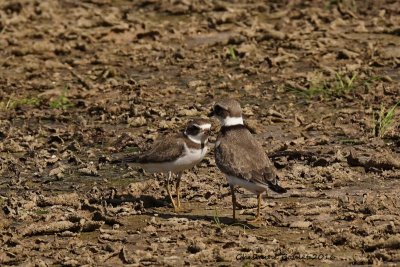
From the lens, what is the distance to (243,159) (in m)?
11.2

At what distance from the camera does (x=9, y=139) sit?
14.7 metres

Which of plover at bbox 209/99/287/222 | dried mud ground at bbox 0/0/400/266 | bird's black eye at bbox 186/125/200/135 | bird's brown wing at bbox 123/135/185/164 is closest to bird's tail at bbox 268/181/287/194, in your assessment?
plover at bbox 209/99/287/222

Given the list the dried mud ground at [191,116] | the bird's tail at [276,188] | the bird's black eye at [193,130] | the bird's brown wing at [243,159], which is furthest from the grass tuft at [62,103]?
the bird's tail at [276,188]

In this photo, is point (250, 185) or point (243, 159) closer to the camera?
point (250, 185)

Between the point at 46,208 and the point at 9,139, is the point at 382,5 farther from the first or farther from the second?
the point at 46,208

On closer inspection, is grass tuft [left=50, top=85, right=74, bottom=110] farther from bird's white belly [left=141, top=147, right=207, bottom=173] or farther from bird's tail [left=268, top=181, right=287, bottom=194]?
bird's tail [left=268, top=181, right=287, bottom=194]

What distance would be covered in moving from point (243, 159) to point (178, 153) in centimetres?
98

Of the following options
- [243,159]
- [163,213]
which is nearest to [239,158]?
[243,159]

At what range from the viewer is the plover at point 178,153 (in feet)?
38.9

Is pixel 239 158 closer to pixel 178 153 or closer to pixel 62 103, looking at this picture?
pixel 178 153

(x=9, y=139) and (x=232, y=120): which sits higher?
(x=232, y=120)

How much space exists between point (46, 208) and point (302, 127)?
13.9 ft

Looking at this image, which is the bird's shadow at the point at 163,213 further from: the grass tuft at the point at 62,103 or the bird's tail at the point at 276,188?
the grass tuft at the point at 62,103

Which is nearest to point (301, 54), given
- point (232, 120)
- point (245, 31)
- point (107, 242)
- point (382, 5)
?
point (245, 31)
